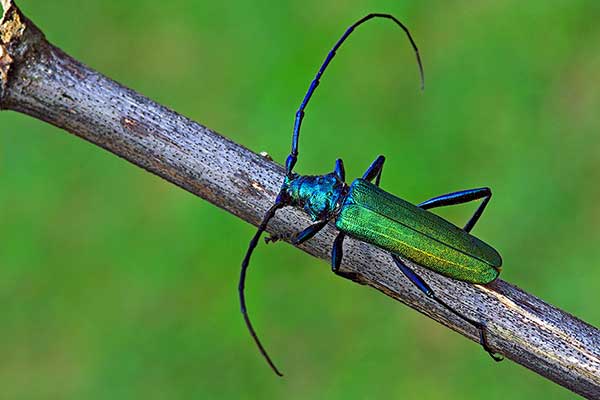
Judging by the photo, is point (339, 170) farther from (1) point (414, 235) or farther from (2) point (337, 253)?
(2) point (337, 253)

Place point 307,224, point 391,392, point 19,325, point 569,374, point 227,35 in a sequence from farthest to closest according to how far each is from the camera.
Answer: point 227,35
point 19,325
point 391,392
point 307,224
point 569,374

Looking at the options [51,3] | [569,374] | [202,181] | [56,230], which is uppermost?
[51,3]

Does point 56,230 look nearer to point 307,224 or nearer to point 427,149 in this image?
point 427,149

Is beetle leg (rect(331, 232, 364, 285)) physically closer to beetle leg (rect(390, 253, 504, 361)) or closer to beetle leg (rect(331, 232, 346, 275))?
beetle leg (rect(331, 232, 346, 275))

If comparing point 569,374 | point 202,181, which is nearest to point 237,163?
point 202,181

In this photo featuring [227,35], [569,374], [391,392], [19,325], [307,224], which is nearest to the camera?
[569,374]

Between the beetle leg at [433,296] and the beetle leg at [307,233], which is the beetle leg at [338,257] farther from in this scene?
the beetle leg at [433,296]
